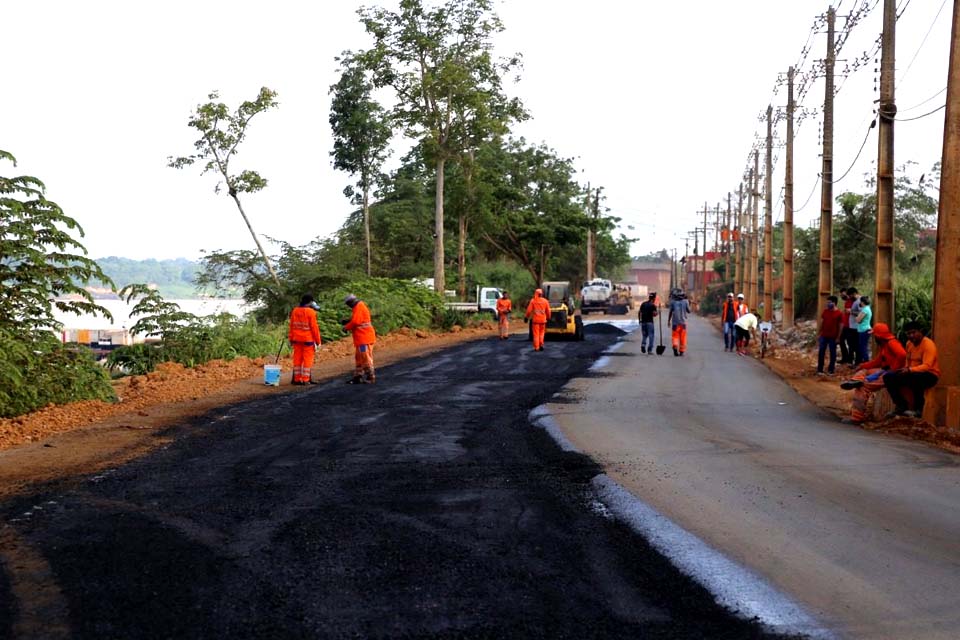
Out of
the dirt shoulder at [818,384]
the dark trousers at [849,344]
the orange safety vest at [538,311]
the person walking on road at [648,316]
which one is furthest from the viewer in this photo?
the orange safety vest at [538,311]

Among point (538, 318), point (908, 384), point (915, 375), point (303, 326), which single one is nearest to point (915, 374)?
point (915, 375)

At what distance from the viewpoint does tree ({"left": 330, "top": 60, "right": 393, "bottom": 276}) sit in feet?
179

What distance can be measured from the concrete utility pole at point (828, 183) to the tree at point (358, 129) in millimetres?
25375

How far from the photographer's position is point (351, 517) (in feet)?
26.3

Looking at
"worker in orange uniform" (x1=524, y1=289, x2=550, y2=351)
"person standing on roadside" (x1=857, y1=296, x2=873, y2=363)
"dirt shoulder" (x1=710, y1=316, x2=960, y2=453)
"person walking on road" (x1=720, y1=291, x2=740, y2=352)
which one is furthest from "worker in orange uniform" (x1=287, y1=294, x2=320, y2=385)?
"person walking on road" (x1=720, y1=291, x2=740, y2=352)

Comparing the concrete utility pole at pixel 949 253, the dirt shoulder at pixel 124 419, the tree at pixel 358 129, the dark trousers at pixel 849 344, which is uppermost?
the tree at pixel 358 129

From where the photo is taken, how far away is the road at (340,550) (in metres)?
5.48

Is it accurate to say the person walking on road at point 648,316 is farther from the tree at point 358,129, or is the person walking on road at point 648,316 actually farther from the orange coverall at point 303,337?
the tree at point 358,129

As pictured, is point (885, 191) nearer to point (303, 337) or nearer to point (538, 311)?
point (538, 311)

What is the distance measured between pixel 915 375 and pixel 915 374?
0.12 feet

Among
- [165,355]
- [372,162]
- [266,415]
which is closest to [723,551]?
[266,415]

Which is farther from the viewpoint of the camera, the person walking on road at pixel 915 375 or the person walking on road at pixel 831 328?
the person walking on road at pixel 831 328

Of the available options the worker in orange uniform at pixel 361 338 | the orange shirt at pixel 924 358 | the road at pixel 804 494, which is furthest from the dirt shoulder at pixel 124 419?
the orange shirt at pixel 924 358

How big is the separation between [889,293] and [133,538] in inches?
750
